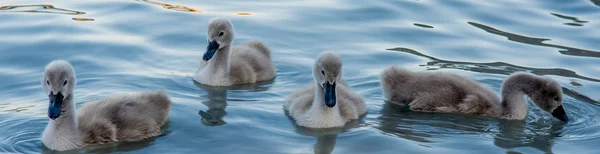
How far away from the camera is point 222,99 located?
11352 mm

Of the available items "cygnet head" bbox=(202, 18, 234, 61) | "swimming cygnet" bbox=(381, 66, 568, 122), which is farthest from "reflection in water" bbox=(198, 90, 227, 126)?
"swimming cygnet" bbox=(381, 66, 568, 122)

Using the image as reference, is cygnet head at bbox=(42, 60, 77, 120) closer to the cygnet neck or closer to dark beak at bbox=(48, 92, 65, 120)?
dark beak at bbox=(48, 92, 65, 120)

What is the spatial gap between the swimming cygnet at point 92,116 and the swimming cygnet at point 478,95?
2608 millimetres

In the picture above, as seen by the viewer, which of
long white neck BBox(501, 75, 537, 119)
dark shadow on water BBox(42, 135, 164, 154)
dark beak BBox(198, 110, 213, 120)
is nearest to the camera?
dark shadow on water BBox(42, 135, 164, 154)

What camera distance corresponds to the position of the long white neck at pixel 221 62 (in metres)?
11.8

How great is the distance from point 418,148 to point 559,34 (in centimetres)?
597

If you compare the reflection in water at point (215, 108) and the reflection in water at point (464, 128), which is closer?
the reflection in water at point (464, 128)

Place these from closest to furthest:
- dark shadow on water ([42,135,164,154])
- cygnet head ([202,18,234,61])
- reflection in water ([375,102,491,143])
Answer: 1. dark shadow on water ([42,135,164,154])
2. reflection in water ([375,102,491,143])
3. cygnet head ([202,18,234,61])

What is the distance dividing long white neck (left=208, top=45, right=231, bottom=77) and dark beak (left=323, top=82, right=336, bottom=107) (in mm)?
2148

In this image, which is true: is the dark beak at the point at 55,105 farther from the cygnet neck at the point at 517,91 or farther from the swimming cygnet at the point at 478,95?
the cygnet neck at the point at 517,91

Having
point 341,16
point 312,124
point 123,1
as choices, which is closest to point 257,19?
point 341,16

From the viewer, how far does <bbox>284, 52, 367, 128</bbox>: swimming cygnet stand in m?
9.94

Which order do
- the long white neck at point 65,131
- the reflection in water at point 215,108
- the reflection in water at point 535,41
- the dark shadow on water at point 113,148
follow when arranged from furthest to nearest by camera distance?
the reflection in water at point 535,41
the reflection in water at point 215,108
the dark shadow on water at point 113,148
the long white neck at point 65,131

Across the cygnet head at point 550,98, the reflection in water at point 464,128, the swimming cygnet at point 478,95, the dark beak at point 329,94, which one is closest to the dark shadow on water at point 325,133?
the reflection in water at point 464,128
